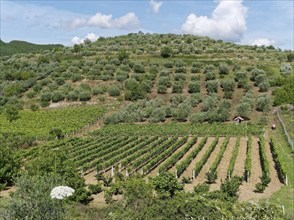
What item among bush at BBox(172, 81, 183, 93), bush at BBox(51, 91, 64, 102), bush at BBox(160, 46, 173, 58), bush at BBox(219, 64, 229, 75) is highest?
bush at BBox(160, 46, 173, 58)

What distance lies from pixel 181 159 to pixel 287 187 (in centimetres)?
1142

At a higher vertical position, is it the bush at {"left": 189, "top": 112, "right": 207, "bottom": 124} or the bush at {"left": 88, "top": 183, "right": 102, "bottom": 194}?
the bush at {"left": 189, "top": 112, "right": 207, "bottom": 124}

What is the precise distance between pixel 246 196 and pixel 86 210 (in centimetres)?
1156

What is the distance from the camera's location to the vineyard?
1164 inches

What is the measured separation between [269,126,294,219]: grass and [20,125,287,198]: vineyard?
0.72 m

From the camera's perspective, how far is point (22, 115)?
63.8 metres

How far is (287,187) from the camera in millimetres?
27672

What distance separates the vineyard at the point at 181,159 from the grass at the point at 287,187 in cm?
72

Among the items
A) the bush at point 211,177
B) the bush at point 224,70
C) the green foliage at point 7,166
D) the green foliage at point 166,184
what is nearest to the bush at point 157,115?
the bush at point 224,70

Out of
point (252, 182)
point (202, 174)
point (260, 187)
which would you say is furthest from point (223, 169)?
point (260, 187)

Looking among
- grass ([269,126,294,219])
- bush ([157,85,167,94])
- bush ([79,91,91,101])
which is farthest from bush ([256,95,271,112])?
bush ([79,91,91,101])

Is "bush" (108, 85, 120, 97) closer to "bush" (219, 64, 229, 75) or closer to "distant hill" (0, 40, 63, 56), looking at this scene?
"bush" (219, 64, 229, 75)

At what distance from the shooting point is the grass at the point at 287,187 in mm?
23766

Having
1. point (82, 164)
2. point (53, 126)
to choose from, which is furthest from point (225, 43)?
point (82, 164)
